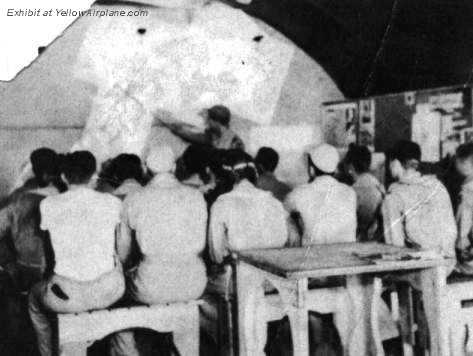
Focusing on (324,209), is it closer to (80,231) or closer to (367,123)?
(80,231)

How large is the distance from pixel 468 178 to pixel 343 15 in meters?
2.01

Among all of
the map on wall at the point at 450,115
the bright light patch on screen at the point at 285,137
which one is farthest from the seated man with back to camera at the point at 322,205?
the bright light patch on screen at the point at 285,137

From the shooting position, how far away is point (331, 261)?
7.97ft

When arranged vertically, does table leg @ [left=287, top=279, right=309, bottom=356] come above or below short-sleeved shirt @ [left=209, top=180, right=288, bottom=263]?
below

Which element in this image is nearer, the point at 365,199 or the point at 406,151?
the point at 406,151

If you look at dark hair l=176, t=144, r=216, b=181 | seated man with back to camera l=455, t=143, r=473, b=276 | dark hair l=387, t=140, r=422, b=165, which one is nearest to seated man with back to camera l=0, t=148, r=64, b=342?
dark hair l=176, t=144, r=216, b=181

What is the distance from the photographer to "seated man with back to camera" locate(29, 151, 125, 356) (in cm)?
276

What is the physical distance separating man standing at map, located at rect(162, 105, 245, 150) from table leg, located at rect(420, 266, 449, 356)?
2.90 m

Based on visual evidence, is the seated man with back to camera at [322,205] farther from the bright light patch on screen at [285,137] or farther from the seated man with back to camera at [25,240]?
the bright light patch on screen at [285,137]

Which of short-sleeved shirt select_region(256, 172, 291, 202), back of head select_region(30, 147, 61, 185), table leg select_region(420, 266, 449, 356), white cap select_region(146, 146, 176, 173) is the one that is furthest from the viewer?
short-sleeved shirt select_region(256, 172, 291, 202)

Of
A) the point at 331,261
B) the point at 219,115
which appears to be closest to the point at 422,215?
the point at 331,261

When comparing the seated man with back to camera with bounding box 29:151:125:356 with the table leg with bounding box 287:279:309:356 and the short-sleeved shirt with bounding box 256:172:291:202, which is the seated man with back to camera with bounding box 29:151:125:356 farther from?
the short-sleeved shirt with bounding box 256:172:291:202

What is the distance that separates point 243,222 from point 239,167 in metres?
0.29

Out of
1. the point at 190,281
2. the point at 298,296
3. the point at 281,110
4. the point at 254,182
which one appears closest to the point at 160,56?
the point at 281,110
